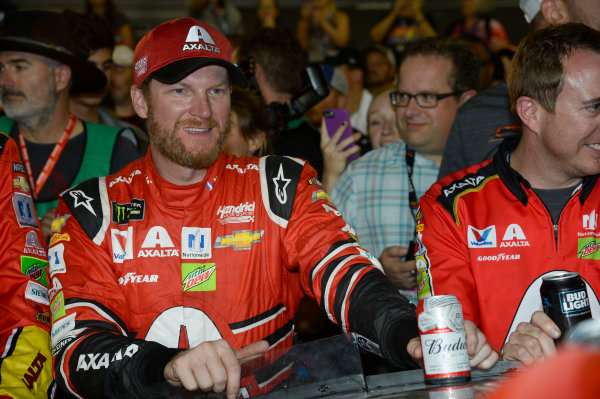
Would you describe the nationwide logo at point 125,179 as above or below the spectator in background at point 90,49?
below

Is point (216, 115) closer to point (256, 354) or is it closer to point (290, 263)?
point (290, 263)

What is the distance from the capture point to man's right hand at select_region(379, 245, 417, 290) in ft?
12.0

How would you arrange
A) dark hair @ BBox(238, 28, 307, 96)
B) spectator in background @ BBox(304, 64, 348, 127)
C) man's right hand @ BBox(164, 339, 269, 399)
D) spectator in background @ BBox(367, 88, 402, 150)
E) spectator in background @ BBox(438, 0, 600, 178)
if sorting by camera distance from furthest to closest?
spectator in background @ BBox(304, 64, 348, 127)
spectator in background @ BBox(367, 88, 402, 150)
dark hair @ BBox(238, 28, 307, 96)
spectator in background @ BBox(438, 0, 600, 178)
man's right hand @ BBox(164, 339, 269, 399)

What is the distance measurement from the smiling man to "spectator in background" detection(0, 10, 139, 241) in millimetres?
1956

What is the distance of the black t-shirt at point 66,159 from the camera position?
13.0 feet

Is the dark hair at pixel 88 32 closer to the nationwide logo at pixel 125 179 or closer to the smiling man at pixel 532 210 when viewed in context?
the nationwide logo at pixel 125 179

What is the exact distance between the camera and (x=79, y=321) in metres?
2.41

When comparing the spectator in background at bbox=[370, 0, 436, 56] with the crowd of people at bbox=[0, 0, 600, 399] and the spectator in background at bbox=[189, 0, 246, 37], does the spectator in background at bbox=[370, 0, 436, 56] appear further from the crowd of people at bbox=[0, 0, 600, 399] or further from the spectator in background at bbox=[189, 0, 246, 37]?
the crowd of people at bbox=[0, 0, 600, 399]

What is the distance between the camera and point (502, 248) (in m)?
2.79

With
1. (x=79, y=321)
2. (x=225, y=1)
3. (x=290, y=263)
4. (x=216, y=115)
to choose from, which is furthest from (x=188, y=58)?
(x=225, y=1)

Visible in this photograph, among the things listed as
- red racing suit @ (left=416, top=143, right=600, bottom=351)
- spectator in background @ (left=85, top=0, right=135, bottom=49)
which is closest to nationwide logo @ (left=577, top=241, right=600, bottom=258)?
red racing suit @ (left=416, top=143, right=600, bottom=351)

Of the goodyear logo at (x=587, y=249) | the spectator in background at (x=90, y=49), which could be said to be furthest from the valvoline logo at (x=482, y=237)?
the spectator in background at (x=90, y=49)

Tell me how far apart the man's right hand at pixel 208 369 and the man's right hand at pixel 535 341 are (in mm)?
790

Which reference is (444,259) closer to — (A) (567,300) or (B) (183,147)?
(A) (567,300)
